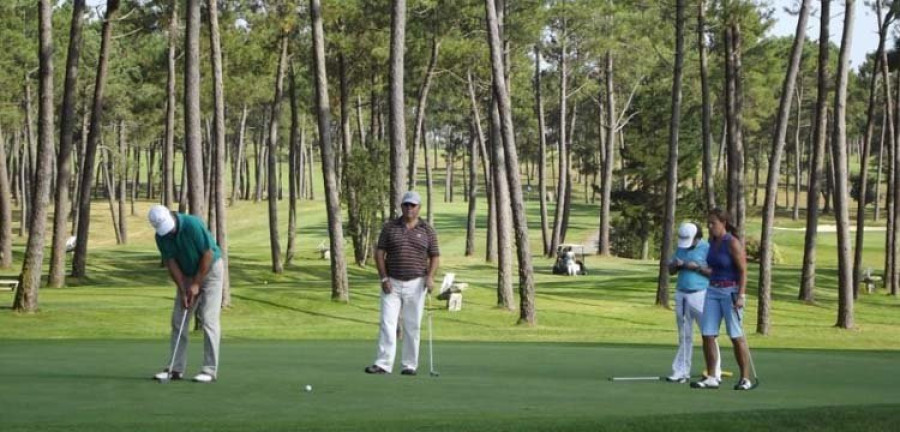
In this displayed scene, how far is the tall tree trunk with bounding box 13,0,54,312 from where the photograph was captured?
30.0m

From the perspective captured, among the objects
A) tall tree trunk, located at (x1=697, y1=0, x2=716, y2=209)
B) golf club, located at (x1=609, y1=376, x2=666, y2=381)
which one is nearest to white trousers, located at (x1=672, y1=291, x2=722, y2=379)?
golf club, located at (x1=609, y1=376, x2=666, y2=381)

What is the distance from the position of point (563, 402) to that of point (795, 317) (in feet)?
104

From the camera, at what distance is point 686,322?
15.1 m

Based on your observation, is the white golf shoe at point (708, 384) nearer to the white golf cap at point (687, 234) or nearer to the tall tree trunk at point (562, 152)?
the white golf cap at point (687, 234)

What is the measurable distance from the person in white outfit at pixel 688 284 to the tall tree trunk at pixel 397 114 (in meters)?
13.5

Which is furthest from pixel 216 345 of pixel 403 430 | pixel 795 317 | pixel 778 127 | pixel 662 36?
pixel 662 36

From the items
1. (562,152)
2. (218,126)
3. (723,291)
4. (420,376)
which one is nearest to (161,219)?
(420,376)

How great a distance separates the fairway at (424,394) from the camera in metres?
10.1

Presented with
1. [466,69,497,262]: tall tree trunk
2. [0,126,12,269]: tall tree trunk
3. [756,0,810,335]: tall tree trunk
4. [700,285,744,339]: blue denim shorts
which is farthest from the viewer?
[466,69,497,262]: tall tree trunk

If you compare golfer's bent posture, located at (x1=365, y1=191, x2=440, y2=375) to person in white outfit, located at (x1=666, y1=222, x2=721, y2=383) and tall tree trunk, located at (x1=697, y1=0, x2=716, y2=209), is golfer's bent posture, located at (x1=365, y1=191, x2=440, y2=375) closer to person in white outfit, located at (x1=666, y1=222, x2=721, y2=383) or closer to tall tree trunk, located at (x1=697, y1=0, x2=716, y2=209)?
person in white outfit, located at (x1=666, y1=222, x2=721, y2=383)

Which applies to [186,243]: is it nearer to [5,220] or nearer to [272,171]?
[5,220]

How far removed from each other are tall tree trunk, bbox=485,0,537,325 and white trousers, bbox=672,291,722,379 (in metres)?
16.7

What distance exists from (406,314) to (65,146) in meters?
20.4

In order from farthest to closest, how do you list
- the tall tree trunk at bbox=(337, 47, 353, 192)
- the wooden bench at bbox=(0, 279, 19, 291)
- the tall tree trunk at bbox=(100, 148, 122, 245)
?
the tall tree trunk at bbox=(100, 148, 122, 245), the tall tree trunk at bbox=(337, 47, 353, 192), the wooden bench at bbox=(0, 279, 19, 291)
